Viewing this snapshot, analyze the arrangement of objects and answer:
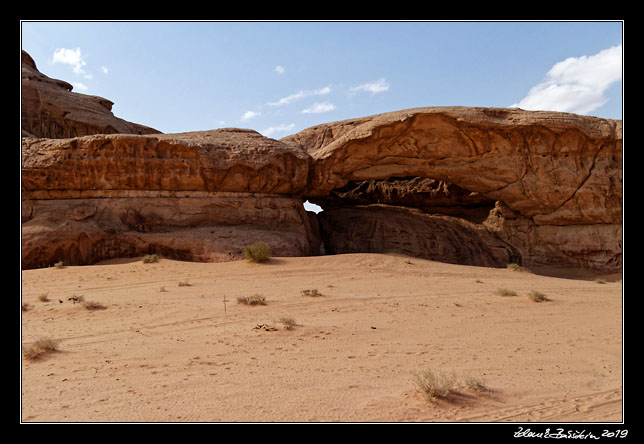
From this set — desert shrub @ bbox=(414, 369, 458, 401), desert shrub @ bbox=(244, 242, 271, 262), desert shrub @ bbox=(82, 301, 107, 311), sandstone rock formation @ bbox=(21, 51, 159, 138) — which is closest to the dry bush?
desert shrub @ bbox=(414, 369, 458, 401)

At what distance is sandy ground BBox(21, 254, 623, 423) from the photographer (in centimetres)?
309

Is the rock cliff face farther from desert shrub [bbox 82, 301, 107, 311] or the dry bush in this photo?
the dry bush

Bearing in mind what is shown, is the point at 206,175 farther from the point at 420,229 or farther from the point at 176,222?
the point at 420,229

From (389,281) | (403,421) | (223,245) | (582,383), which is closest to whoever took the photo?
(403,421)

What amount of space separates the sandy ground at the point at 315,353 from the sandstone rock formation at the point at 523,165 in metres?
7.34

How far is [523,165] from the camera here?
1500 centimetres

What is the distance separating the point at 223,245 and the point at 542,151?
1155 cm

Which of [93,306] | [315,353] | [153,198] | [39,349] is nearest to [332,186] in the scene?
[153,198]

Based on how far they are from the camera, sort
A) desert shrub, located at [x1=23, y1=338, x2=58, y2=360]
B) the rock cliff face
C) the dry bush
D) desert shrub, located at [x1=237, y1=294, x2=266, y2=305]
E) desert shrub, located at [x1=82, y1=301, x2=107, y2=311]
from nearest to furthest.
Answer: the dry bush → desert shrub, located at [x1=23, y1=338, x2=58, y2=360] → desert shrub, located at [x1=82, y1=301, x2=107, y2=311] → desert shrub, located at [x1=237, y1=294, x2=266, y2=305] → the rock cliff face

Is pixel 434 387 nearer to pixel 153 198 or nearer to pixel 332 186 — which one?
pixel 153 198

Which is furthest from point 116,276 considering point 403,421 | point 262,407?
point 403,421

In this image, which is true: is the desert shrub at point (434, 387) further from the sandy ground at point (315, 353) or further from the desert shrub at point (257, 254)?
the desert shrub at point (257, 254)

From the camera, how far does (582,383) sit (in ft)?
12.1

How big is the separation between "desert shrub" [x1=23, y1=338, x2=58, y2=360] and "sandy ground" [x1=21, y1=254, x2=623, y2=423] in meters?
0.08
